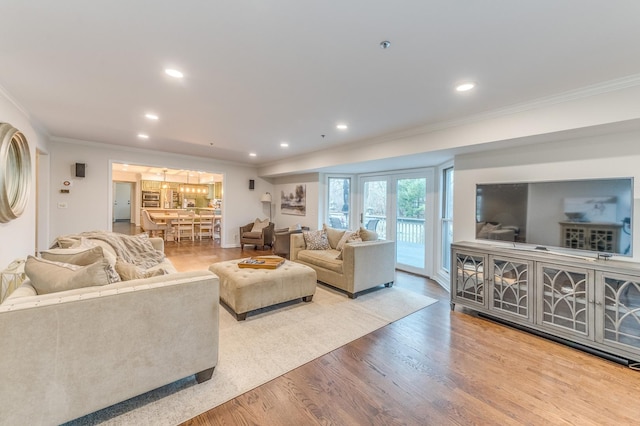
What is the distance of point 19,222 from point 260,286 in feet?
10.4

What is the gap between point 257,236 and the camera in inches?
284

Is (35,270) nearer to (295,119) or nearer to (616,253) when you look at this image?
(295,119)

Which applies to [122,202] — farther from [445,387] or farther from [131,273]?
[445,387]

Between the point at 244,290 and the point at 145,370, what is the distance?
130cm

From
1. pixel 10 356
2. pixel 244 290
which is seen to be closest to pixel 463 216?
pixel 244 290

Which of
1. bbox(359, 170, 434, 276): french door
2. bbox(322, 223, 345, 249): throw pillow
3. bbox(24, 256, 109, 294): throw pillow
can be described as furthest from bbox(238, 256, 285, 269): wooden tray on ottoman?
bbox(359, 170, 434, 276): french door

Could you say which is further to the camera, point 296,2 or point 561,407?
point 561,407

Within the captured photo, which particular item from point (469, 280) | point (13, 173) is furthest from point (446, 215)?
point (13, 173)

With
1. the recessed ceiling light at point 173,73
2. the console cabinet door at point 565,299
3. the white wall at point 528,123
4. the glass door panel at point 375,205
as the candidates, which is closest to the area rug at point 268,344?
the console cabinet door at point 565,299

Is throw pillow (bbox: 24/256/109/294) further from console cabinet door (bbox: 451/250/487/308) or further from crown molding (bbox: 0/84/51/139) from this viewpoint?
console cabinet door (bbox: 451/250/487/308)

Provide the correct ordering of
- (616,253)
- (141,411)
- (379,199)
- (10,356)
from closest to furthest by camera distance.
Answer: (10,356) < (141,411) < (616,253) < (379,199)

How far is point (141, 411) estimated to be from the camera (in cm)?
168

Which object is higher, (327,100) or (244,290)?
(327,100)

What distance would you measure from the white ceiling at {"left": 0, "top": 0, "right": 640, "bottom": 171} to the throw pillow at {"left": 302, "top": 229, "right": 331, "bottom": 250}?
2047 mm
